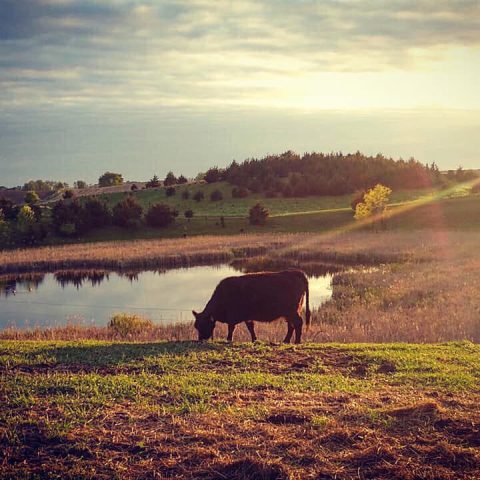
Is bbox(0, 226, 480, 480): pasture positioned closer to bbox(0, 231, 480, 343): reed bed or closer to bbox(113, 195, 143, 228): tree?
bbox(0, 231, 480, 343): reed bed

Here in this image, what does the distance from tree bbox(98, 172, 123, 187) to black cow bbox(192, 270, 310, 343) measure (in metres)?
126

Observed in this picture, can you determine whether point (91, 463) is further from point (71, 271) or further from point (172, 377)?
point (71, 271)

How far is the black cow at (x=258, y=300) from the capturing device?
1723 centimetres

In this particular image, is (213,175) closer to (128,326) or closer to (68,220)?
(68,220)

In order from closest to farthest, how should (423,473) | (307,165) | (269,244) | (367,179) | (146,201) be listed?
(423,473), (269,244), (146,201), (367,179), (307,165)

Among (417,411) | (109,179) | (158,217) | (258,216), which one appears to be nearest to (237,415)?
(417,411)

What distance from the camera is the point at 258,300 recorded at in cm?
1723

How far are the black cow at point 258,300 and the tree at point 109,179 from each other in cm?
12554

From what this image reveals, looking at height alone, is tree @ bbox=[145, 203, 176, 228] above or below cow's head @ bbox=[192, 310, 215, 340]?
above

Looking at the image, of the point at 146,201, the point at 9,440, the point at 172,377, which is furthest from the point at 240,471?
the point at 146,201

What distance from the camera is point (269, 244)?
5447 centimetres

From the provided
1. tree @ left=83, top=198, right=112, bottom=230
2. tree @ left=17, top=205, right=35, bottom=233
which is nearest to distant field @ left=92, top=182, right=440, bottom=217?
tree @ left=83, top=198, right=112, bottom=230

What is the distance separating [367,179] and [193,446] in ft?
333

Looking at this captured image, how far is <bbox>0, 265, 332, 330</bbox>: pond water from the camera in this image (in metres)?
29.7
